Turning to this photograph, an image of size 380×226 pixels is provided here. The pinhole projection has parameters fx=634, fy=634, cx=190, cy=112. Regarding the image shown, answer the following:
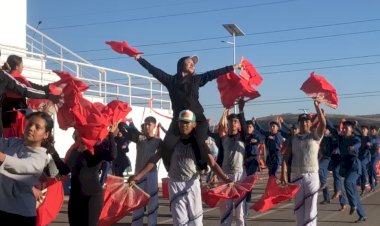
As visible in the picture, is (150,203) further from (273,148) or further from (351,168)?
(273,148)

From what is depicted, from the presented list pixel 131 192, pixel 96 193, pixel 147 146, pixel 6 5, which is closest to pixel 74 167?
pixel 96 193

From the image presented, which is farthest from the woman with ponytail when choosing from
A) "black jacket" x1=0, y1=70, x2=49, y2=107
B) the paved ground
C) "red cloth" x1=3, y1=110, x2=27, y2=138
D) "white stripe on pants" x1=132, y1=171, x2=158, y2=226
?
the paved ground

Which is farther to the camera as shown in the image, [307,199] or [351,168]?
[351,168]

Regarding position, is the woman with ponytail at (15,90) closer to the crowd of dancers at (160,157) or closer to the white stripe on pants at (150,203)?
the crowd of dancers at (160,157)

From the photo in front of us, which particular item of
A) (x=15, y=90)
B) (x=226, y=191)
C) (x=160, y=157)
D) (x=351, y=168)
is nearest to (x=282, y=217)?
(x=351, y=168)

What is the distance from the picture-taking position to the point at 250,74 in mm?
10039

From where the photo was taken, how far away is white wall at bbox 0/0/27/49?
2073cm

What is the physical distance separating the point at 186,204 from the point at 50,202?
1.83m

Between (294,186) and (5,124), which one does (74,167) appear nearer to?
(5,124)

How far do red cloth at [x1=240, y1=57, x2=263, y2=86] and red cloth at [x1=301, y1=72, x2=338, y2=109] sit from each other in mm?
846

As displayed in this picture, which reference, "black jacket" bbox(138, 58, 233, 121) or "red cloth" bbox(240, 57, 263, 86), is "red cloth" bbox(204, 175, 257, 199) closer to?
"black jacket" bbox(138, 58, 233, 121)

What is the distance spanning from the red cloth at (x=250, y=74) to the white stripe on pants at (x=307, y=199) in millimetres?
1681

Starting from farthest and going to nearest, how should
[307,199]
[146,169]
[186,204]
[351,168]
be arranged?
[351,168] → [307,199] → [146,169] → [186,204]

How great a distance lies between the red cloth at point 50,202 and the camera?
307 inches
